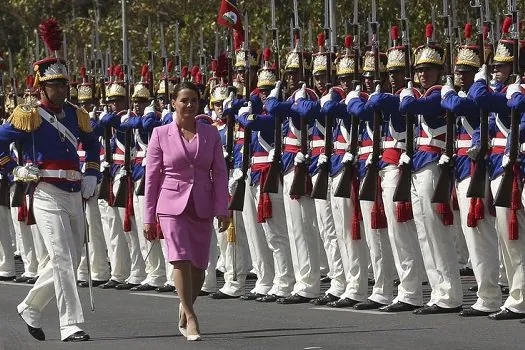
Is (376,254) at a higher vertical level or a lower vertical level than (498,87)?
lower

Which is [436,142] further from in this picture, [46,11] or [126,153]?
[46,11]

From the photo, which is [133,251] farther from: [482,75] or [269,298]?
[482,75]

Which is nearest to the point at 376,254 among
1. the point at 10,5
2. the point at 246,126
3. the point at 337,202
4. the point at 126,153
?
the point at 337,202

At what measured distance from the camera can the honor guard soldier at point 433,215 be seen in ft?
49.6

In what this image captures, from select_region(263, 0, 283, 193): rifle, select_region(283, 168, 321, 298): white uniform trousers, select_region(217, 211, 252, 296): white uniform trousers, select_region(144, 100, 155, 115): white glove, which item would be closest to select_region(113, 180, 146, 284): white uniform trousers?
select_region(217, 211, 252, 296): white uniform trousers

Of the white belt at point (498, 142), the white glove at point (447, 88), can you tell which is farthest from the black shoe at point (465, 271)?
the white belt at point (498, 142)

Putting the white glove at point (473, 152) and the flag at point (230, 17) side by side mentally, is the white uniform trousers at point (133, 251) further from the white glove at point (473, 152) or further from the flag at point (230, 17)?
the white glove at point (473, 152)

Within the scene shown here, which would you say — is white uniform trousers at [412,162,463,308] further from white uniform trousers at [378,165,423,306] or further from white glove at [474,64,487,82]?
white glove at [474,64,487,82]

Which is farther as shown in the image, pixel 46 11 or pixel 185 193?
pixel 46 11

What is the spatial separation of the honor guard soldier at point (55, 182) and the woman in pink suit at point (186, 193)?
0.67 metres

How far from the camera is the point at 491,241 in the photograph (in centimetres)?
1483

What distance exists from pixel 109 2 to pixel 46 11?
4.33 ft

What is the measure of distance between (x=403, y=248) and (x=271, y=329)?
1596 millimetres

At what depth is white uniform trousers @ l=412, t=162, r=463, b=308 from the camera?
15133 millimetres
